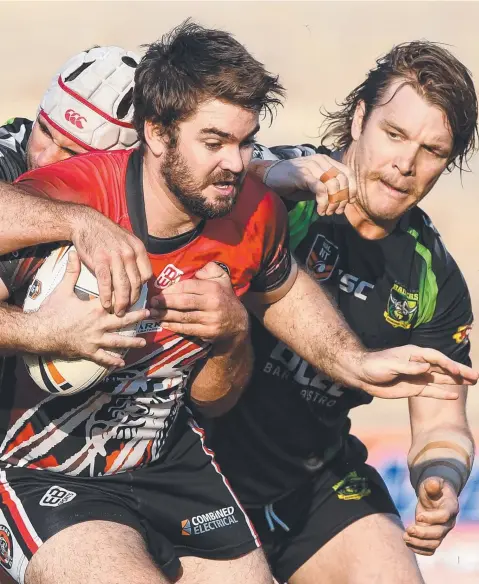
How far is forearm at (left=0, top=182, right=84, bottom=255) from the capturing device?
4203 millimetres

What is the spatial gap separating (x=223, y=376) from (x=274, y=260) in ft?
1.85

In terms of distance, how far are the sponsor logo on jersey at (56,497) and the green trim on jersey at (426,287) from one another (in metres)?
2.11

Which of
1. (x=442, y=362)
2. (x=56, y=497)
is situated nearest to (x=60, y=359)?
(x=56, y=497)

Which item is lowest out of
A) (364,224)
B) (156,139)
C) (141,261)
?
(364,224)

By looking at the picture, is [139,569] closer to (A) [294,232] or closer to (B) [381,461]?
(A) [294,232]

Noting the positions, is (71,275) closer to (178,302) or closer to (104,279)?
(104,279)

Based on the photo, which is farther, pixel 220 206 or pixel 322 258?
pixel 322 258

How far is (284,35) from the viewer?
706 inches

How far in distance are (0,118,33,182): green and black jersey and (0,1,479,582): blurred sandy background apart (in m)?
9.19

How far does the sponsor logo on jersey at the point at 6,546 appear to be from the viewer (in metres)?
4.62

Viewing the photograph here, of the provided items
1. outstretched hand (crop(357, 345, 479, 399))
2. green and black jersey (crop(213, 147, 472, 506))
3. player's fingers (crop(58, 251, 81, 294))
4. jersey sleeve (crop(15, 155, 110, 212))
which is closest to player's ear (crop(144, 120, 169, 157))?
jersey sleeve (crop(15, 155, 110, 212))

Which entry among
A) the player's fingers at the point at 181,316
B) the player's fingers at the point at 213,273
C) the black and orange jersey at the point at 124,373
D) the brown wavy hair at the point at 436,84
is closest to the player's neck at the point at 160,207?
the black and orange jersey at the point at 124,373

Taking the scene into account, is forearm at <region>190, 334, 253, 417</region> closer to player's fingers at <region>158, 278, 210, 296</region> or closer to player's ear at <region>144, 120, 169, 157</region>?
player's fingers at <region>158, 278, 210, 296</region>

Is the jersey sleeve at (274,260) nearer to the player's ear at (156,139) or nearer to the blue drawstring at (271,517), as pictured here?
the player's ear at (156,139)
